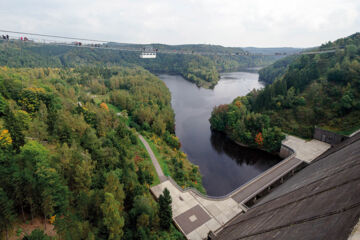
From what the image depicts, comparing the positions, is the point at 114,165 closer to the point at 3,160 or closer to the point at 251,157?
the point at 3,160

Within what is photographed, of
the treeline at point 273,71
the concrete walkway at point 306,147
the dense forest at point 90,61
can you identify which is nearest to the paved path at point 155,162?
the concrete walkway at point 306,147

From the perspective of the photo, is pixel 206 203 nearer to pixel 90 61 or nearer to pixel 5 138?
pixel 5 138

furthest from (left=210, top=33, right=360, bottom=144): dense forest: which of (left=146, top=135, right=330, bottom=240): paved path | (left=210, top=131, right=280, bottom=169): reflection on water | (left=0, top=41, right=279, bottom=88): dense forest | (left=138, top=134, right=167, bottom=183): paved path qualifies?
(left=0, top=41, right=279, bottom=88): dense forest

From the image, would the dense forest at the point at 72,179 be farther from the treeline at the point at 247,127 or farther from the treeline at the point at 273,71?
the treeline at the point at 273,71

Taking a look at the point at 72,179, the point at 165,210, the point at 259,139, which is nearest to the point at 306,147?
the point at 259,139

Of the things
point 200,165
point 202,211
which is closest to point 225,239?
point 202,211

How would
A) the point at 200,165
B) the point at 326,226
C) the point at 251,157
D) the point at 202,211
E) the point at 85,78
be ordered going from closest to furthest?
the point at 326,226 → the point at 202,211 → the point at 200,165 → the point at 251,157 → the point at 85,78

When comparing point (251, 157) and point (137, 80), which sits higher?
point (137, 80)

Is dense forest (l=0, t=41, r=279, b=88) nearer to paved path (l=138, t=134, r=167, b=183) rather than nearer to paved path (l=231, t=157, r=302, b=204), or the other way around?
paved path (l=138, t=134, r=167, b=183)

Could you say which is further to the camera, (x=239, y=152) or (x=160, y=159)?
(x=239, y=152)
